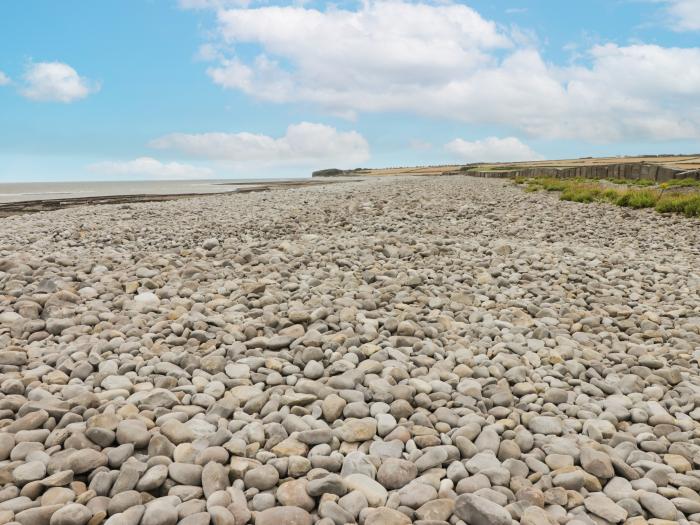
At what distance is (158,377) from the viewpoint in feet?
11.8

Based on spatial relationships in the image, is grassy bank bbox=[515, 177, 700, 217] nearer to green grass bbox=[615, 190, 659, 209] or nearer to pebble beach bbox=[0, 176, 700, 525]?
green grass bbox=[615, 190, 659, 209]

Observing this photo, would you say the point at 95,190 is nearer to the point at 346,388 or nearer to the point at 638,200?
the point at 638,200

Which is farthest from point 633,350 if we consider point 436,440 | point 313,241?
point 313,241

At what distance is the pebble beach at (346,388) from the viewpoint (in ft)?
8.04

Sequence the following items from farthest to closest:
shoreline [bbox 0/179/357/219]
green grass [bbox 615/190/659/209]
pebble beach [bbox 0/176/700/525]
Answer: shoreline [bbox 0/179/357/219]
green grass [bbox 615/190/659/209]
pebble beach [bbox 0/176/700/525]

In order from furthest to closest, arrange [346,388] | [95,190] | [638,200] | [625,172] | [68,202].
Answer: [95,190] < [625,172] < [68,202] < [638,200] < [346,388]

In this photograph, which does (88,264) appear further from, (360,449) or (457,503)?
(457,503)

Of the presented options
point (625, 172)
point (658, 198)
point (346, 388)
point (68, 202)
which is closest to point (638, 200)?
point (658, 198)

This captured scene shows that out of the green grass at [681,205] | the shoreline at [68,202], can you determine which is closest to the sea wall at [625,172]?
the green grass at [681,205]

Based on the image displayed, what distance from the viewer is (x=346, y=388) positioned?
3520mm

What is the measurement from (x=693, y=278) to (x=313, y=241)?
552cm

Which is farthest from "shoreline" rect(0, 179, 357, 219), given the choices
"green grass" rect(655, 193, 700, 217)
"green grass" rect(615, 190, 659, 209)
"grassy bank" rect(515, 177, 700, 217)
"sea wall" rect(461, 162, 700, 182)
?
"sea wall" rect(461, 162, 700, 182)

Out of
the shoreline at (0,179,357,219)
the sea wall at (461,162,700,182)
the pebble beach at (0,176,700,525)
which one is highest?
the sea wall at (461,162,700,182)

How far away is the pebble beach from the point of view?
2451 millimetres
